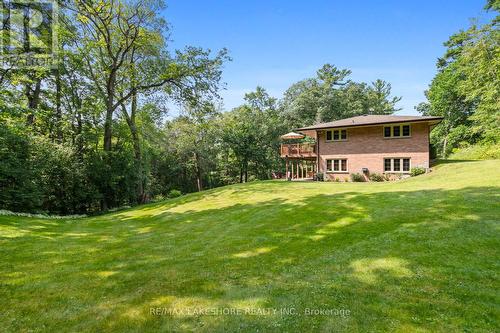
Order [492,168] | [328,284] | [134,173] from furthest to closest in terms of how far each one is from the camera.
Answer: [134,173] → [492,168] → [328,284]

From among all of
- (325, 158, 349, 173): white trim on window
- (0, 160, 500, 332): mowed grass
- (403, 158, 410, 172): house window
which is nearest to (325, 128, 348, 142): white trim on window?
(325, 158, 349, 173): white trim on window

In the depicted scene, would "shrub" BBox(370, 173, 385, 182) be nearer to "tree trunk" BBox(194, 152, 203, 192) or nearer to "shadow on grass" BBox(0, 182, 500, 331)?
"shadow on grass" BBox(0, 182, 500, 331)

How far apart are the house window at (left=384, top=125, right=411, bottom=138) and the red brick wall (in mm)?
295

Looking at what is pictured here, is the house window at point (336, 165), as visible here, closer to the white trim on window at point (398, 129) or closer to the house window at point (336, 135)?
the house window at point (336, 135)

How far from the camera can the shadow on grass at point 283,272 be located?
3.80 meters

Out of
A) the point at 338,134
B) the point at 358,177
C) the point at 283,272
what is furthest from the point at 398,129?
the point at 283,272

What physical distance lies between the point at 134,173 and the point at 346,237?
68.6 feet

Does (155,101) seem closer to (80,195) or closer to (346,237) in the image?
(80,195)

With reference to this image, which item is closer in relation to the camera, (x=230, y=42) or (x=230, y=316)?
(x=230, y=316)

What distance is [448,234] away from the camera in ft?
21.7

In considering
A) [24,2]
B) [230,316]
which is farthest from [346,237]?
[24,2]

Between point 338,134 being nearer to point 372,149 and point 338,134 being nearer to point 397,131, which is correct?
point 372,149

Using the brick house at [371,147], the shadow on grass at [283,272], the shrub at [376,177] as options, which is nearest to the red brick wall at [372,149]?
the brick house at [371,147]

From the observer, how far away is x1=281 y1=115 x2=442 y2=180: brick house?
21562 mm
